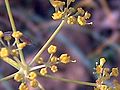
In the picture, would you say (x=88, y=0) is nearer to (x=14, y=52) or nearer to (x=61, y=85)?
(x=61, y=85)

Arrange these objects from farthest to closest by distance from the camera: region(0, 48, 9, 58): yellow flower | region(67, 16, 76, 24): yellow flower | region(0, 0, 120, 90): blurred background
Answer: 1. region(0, 0, 120, 90): blurred background
2. region(67, 16, 76, 24): yellow flower
3. region(0, 48, 9, 58): yellow flower

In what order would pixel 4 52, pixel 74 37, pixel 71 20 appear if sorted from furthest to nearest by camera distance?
pixel 74 37 → pixel 71 20 → pixel 4 52

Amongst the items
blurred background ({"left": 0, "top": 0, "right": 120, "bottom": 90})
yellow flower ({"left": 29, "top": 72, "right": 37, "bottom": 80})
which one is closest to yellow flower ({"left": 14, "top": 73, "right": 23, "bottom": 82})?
yellow flower ({"left": 29, "top": 72, "right": 37, "bottom": 80})

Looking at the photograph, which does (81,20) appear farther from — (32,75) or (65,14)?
(32,75)

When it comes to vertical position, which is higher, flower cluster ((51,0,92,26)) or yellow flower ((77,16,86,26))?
flower cluster ((51,0,92,26))

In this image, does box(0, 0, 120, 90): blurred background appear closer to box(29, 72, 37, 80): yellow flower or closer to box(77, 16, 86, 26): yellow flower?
box(77, 16, 86, 26): yellow flower

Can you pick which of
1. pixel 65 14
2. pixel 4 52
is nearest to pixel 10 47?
pixel 4 52

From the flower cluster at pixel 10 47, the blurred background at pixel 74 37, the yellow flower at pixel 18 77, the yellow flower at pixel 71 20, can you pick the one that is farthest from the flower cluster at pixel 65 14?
the blurred background at pixel 74 37

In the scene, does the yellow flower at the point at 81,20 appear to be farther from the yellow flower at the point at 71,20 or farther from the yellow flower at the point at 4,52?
the yellow flower at the point at 4,52
